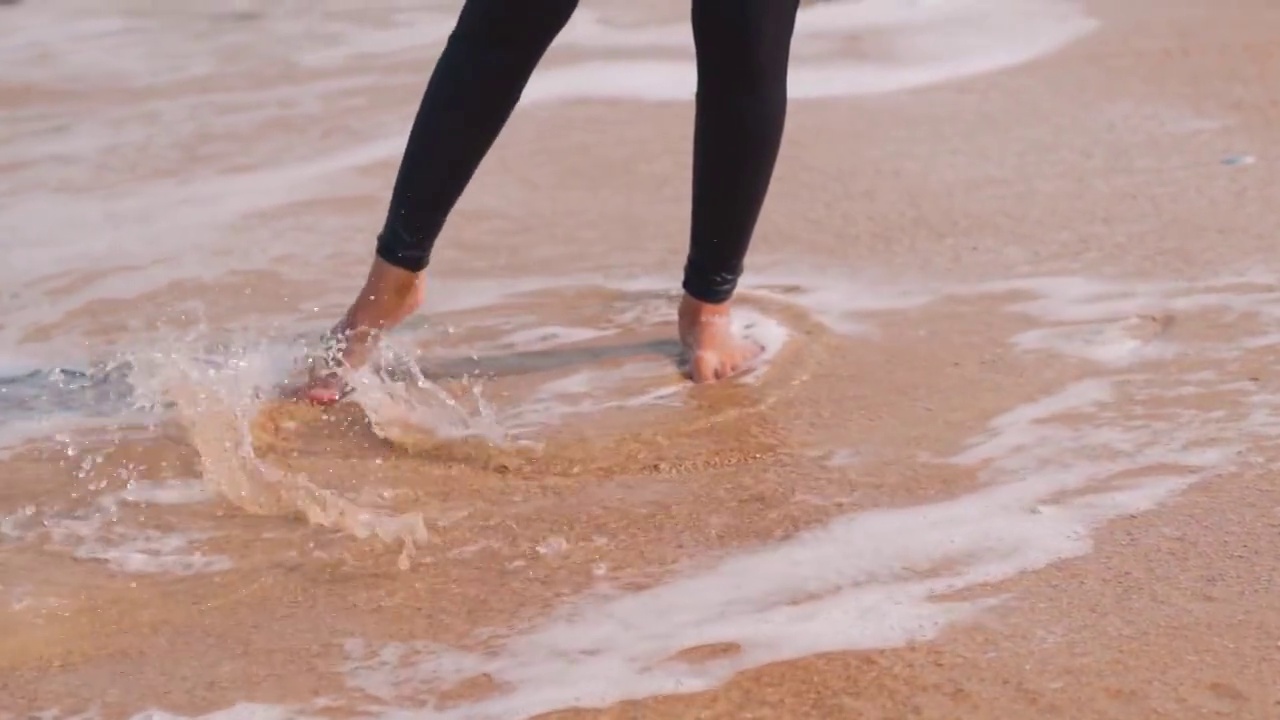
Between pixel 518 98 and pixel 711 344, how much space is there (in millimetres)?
449

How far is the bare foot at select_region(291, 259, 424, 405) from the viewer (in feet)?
6.83

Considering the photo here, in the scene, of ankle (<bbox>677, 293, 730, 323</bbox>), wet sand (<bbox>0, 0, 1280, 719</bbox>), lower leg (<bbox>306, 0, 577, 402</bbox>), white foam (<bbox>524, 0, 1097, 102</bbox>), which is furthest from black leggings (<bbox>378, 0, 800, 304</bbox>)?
white foam (<bbox>524, 0, 1097, 102</bbox>)

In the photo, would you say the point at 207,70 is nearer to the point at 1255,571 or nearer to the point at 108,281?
the point at 108,281

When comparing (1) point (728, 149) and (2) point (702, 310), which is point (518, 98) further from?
(2) point (702, 310)

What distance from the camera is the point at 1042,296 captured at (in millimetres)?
2344

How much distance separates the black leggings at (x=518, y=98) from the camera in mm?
2018

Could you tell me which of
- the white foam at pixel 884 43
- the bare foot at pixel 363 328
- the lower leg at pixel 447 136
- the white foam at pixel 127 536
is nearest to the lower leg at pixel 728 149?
the lower leg at pixel 447 136

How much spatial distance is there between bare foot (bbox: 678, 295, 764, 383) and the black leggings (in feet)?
0.47

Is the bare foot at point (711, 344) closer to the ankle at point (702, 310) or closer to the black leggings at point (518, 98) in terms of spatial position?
the ankle at point (702, 310)

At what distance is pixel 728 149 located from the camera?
2109mm

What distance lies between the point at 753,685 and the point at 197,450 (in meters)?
0.87

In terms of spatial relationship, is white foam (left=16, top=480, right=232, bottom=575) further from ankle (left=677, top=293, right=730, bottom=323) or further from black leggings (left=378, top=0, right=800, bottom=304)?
ankle (left=677, top=293, right=730, bottom=323)

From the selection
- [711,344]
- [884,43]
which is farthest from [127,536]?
[884,43]

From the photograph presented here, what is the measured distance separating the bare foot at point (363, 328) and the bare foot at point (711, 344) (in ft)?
1.30
